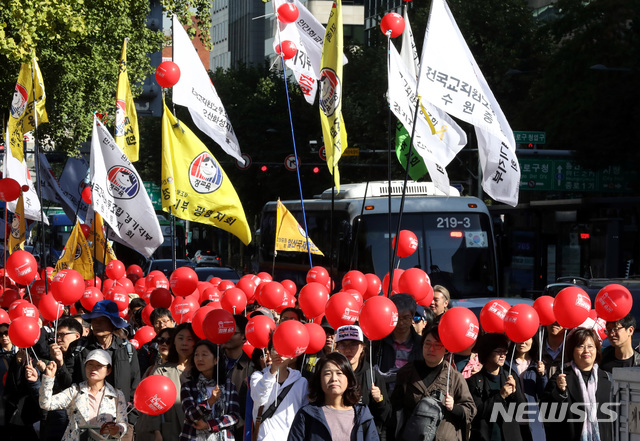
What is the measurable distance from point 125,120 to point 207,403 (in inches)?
298

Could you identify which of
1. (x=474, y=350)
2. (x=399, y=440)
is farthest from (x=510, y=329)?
(x=399, y=440)

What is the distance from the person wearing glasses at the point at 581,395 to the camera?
22.4 ft

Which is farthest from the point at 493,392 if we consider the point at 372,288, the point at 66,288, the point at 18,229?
the point at 18,229

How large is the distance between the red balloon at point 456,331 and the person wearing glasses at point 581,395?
2.35 feet

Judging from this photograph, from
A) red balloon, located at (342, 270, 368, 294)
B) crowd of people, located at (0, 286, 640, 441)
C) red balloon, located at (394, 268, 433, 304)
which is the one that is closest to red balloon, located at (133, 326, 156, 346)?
crowd of people, located at (0, 286, 640, 441)

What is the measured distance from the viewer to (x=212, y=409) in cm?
633

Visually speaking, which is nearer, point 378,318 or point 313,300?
point 378,318

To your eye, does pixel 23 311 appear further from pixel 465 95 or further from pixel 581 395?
pixel 581 395

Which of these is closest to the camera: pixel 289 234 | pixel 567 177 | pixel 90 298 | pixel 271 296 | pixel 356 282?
pixel 271 296

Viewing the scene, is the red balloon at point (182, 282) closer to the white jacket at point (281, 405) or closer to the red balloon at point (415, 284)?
the red balloon at point (415, 284)

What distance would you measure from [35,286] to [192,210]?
2.19 metres

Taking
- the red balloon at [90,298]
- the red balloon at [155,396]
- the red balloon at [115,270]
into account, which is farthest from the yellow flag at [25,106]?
the red balloon at [155,396]

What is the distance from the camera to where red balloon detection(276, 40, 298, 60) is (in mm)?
12170

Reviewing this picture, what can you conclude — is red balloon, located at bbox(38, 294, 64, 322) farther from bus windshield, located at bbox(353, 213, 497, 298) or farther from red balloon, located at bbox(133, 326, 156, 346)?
bus windshield, located at bbox(353, 213, 497, 298)
